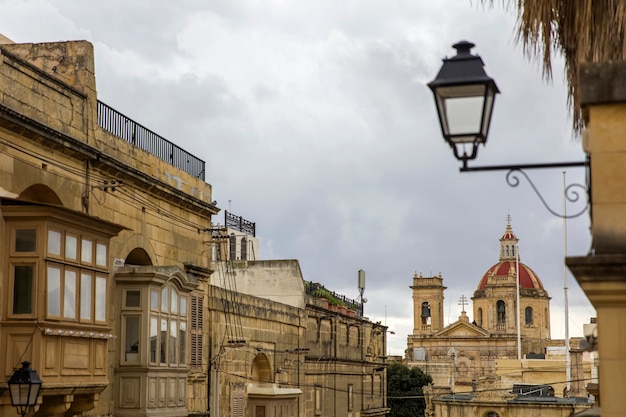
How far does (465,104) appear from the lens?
6539 millimetres

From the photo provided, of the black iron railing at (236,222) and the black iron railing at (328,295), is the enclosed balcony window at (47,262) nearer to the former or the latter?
the black iron railing at (236,222)

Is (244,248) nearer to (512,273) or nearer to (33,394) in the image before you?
(33,394)

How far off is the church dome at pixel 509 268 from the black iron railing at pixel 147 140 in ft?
331

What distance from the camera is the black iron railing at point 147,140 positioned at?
17375 mm

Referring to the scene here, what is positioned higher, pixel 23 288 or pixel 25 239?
pixel 25 239

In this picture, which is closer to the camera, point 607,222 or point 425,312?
point 607,222

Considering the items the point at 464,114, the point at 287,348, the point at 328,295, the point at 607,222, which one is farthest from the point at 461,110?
the point at 328,295

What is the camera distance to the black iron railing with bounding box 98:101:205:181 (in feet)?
57.0

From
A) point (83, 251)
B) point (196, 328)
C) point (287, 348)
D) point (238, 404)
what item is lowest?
point (238, 404)

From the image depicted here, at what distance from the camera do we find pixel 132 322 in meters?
17.1

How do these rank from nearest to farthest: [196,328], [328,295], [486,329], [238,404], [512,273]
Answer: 1. [196,328]
2. [238,404]
3. [328,295]
4. [486,329]
5. [512,273]

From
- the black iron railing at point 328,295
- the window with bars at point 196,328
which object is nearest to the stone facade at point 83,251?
the window with bars at point 196,328

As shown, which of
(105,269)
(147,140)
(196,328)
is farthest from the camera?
(196,328)

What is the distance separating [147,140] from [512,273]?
340ft
